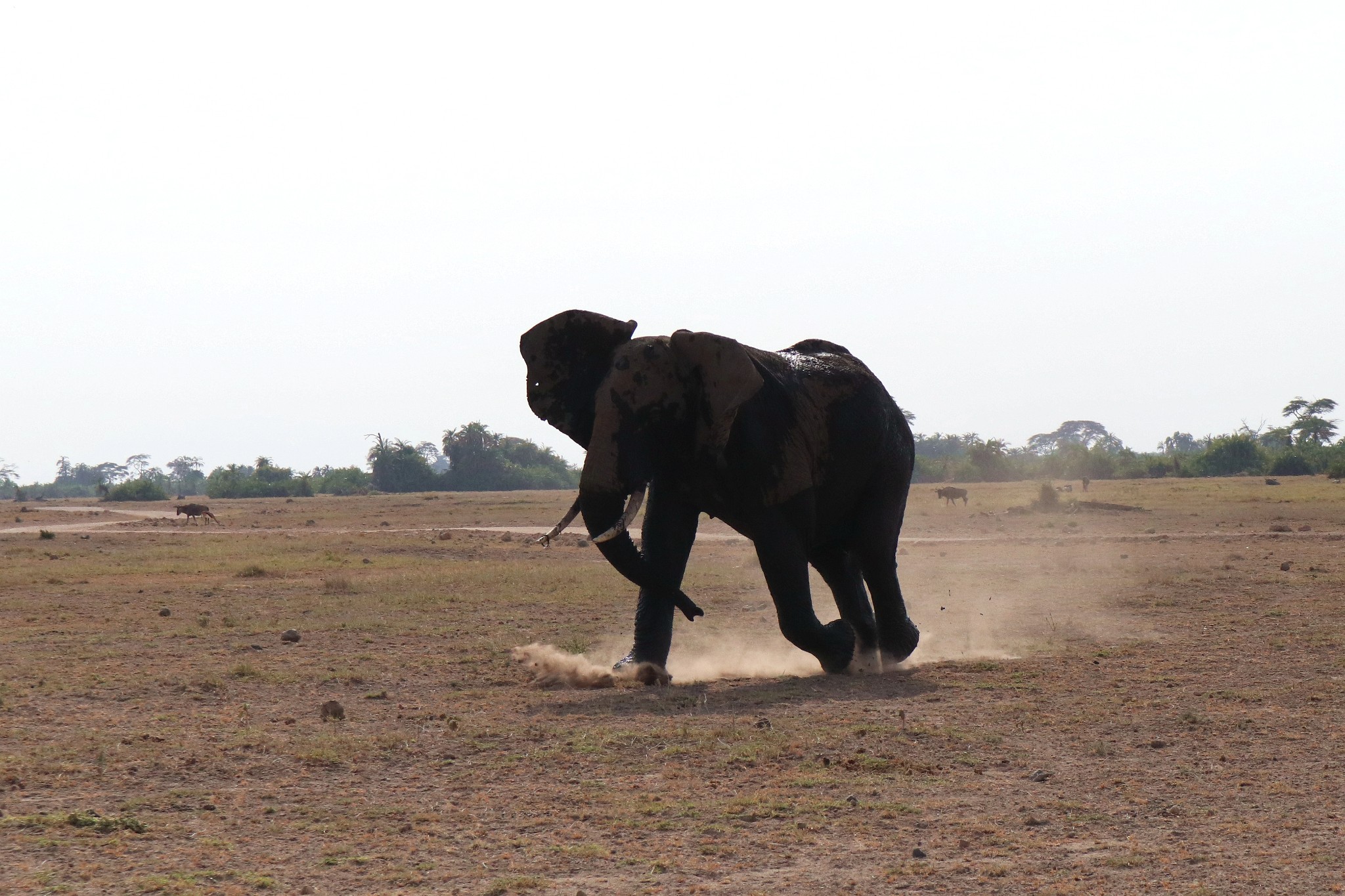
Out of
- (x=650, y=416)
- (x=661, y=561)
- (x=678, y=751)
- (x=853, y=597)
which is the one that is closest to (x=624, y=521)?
(x=650, y=416)

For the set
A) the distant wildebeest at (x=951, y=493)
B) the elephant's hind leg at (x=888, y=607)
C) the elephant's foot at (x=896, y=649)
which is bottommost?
the elephant's foot at (x=896, y=649)

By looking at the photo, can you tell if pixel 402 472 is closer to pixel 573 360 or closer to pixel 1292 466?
pixel 1292 466

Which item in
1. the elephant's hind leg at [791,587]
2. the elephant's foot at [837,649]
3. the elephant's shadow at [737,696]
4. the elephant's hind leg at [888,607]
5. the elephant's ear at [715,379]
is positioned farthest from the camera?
Answer: the elephant's hind leg at [888,607]

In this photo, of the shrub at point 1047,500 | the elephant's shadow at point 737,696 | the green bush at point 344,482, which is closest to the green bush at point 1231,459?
the shrub at point 1047,500

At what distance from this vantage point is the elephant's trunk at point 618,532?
1018 cm

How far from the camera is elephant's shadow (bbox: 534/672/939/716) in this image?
9852 mm

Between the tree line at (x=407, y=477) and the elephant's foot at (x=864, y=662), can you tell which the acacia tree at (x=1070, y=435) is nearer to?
the tree line at (x=407, y=477)

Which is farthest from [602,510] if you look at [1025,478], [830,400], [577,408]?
[1025,478]

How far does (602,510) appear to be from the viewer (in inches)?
404

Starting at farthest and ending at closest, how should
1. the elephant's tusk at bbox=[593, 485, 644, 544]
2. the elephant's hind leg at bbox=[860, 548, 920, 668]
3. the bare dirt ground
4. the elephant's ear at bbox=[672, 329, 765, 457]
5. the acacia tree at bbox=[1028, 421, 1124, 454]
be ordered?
the acacia tree at bbox=[1028, 421, 1124, 454]
the elephant's hind leg at bbox=[860, 548, 920, 668]
the elephant's ear at bbox=[672, 329, 765, 457]
the elephant's tusk at bbox=[593, 485, 644, 544]
the bare dirt ground

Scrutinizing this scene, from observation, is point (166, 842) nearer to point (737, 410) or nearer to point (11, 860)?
point (11, 860)

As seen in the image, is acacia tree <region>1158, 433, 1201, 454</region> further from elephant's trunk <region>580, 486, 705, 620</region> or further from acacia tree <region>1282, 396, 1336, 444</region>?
elephant's trunk <region>580, 486, 705, 620</region>

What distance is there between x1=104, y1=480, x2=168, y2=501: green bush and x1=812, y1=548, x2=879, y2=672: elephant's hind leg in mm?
97694

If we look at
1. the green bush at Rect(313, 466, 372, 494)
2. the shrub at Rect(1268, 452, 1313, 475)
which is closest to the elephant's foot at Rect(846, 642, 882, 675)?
the shrub at Rect(1268, 452, 1313, 475)
